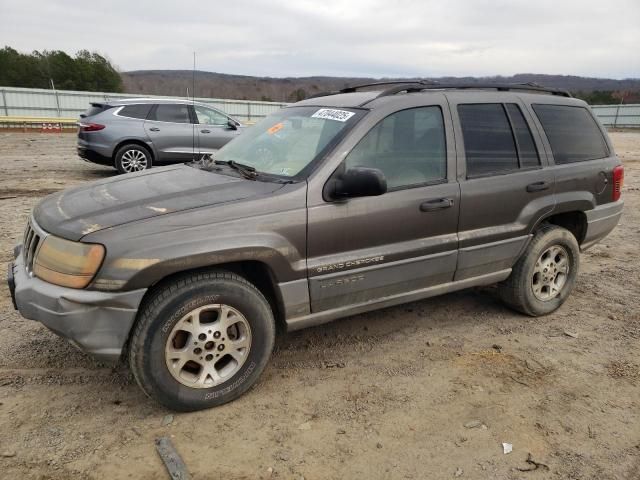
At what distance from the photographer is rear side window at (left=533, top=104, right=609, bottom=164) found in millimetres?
4082

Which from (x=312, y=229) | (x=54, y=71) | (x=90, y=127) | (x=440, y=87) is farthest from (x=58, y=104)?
(x=54, y=71)

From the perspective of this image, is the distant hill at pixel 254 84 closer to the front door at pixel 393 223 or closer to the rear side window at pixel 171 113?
the rear side window at pixel 171 113

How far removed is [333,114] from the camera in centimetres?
346

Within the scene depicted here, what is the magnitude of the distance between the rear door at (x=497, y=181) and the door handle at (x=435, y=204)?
0.14m

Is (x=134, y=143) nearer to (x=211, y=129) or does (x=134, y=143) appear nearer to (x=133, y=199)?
(x=211, y=129)

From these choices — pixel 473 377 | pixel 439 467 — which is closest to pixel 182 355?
pixel 439 467

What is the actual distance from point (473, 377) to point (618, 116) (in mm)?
47311

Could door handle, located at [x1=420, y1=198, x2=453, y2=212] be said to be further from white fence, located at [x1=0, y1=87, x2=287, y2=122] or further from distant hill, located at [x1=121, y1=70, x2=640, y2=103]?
distant hill, located at [x1=121, y1=70, x2=640, y2=103]

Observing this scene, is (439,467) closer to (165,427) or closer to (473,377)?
(473,377)

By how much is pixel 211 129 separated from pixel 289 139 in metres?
7.84

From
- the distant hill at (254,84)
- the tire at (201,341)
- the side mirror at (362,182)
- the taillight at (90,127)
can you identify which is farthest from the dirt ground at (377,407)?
the distant hill at (254,84)

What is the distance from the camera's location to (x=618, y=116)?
42094 mm

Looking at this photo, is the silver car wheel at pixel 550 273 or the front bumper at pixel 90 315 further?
the silver car wheel at pixel 550 273

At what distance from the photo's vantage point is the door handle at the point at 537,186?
151 inches
